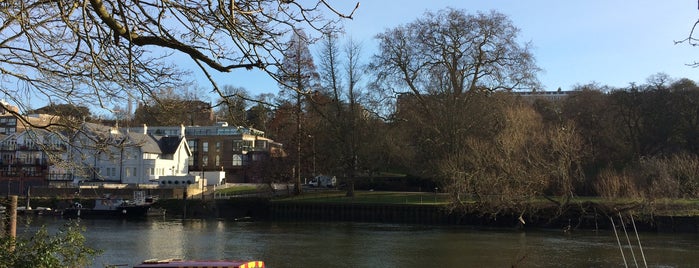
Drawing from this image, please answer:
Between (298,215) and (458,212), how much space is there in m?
13.6

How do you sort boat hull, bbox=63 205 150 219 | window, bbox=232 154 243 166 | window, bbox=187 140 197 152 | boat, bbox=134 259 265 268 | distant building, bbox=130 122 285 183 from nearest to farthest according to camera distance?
boat, bbox=134 259 265 268
boat hull, bbox=63 205 150 219
distant building, bbox=130 122 285 183
window, bbox=232 154 243 166
window, bbox=187 140 197 152

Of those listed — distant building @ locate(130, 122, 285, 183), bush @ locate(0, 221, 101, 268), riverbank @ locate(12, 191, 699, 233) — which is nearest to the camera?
bush @ locate(0, 221, 101, 268)

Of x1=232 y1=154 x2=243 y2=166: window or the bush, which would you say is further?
x1=232 y1=154 x2=243 y2=166: window

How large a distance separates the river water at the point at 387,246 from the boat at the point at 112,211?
11.7 meters

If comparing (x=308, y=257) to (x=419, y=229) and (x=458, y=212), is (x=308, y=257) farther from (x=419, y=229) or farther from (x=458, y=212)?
(x=458, y=212)

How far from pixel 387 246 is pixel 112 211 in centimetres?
3129

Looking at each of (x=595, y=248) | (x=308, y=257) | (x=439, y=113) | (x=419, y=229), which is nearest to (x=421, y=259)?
(x=308, y=257)

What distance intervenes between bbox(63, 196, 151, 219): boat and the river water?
11.7m

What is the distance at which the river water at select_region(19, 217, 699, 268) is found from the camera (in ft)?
75.4

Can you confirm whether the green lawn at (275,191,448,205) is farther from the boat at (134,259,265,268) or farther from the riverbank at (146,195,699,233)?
the boat at (134,259,265,268)

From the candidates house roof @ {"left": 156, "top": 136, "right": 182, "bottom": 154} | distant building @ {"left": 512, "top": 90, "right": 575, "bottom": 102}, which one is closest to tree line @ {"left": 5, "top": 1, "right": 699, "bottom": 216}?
distant building @ {"left": 512, "top": 90, "right": 575, "bottom": 102}

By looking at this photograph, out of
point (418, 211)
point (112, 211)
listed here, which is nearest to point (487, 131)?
point (418, 211)

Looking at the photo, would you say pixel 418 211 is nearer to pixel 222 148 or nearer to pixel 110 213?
pixel 110 213

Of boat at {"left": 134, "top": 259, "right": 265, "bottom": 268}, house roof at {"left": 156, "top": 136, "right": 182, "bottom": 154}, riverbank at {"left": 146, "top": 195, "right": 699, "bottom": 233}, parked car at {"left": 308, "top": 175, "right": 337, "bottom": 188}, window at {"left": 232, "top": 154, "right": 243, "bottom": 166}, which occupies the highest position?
house roof at {"left": 156, "top": 136, "right": 182, "bottom": 154}
